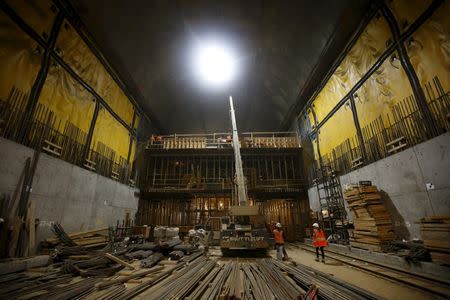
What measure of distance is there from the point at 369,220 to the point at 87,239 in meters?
10.8

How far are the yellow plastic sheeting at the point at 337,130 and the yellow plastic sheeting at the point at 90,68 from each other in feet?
43.4

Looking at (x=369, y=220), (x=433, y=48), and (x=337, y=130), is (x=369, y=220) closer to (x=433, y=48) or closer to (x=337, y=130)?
(x=337, y=130)

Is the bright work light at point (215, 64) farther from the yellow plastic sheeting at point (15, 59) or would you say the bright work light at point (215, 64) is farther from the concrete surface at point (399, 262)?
the concrete surface at point (399, 262)

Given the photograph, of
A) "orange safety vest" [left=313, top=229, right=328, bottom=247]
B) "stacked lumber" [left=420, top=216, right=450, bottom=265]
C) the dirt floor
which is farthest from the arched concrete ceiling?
the dirt floor

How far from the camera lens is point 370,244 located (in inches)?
267

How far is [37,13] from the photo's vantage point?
6.92 metres

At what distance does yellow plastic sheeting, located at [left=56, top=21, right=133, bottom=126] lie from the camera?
27.3 feet

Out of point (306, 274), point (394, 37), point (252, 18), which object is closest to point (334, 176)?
point (394, 37)

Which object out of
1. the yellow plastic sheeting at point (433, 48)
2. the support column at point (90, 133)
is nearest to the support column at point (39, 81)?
the support column at point (90, 133)

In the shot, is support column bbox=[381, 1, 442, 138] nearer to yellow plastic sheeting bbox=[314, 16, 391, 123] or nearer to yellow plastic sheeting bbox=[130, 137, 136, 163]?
yellow plastic sheeting bbox=[314, 16, 391, 123]

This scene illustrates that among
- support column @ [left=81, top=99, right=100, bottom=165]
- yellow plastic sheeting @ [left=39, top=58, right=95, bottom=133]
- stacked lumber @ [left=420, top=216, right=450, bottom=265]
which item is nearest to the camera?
stacked lumber @ [left=420, top=216, right=450, bottom=265]

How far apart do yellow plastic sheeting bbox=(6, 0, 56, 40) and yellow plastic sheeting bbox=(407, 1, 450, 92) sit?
1302 cm

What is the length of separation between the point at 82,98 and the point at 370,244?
1350cm

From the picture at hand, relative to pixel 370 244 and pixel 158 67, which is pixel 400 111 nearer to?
pixel 370 244
